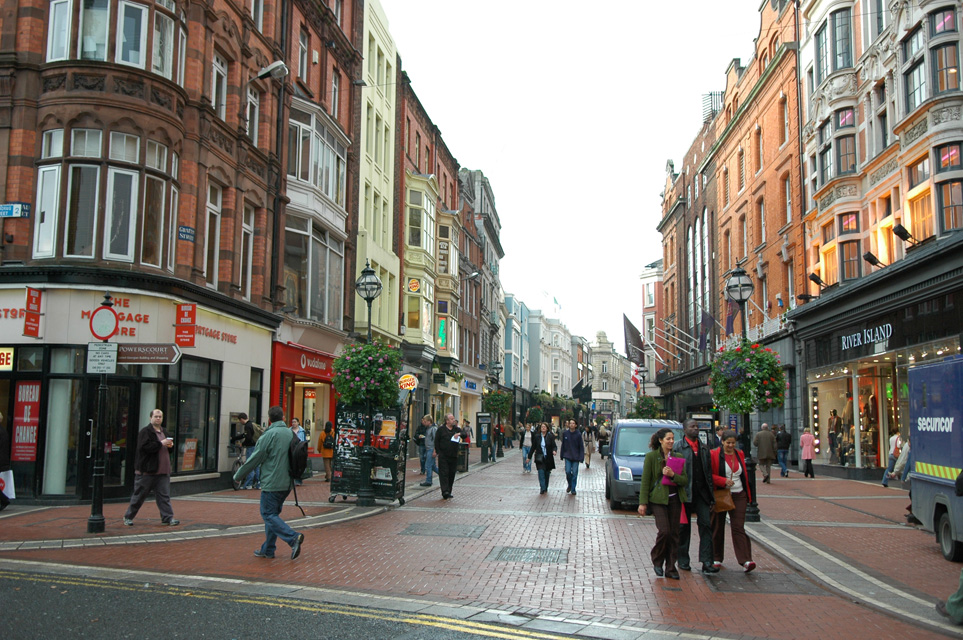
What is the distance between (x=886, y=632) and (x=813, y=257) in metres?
25.4

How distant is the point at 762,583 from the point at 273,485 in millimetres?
5913

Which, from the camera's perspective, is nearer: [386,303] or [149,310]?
[149,310]

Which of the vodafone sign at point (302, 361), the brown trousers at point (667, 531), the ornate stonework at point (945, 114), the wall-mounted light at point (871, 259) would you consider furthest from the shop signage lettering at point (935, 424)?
the vodafone sign at point (302, 361)

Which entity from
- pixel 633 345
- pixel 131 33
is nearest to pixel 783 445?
pixel 131 33

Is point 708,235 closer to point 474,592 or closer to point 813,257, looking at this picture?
point 813,257

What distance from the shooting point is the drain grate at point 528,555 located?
10.5 metres

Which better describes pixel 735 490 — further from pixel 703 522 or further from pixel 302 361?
pixel 302 361

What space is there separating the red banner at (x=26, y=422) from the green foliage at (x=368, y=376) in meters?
6.05

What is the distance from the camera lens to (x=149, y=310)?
664 inches

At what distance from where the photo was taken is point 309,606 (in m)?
7.46

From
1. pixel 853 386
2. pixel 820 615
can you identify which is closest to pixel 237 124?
pixel 820 615

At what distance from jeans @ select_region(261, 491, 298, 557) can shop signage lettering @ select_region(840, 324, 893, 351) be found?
1926cm

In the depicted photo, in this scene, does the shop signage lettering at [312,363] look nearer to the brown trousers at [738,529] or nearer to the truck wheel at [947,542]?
the brown trousers at [738,529]

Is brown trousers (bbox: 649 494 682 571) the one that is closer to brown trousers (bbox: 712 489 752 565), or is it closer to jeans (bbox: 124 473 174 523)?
brown trousers (bbox: 712 489 752 565)
